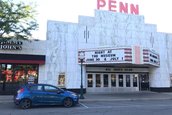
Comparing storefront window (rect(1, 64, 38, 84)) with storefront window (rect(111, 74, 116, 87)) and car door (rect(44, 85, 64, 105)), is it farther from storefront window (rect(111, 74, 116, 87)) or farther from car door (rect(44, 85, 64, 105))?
storefront window (rect(111, 74, 116, 87))

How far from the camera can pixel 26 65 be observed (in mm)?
27078

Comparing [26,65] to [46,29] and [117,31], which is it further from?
[117,31]

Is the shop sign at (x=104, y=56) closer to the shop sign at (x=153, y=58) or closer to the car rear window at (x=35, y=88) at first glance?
the shop sign at (x=153, y=58)

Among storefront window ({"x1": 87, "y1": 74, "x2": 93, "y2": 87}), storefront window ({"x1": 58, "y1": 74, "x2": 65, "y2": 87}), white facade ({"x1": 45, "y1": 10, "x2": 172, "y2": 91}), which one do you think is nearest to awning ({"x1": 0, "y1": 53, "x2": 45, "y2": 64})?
white facade ({"x1": 45, "y1": 10, "x2": 172, "y2": 91})

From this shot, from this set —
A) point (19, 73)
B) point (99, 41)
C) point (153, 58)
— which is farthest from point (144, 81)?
point (19, 73)

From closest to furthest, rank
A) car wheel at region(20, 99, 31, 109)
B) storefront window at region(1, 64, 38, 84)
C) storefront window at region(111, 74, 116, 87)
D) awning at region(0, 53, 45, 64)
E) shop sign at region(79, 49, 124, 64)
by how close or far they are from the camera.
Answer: car wheel at region(20, 99, 31, 109), awning at region(0, 53, 45, 64), storefront window at region(1, 64, 38, 84), shop sign at region(79, 49, 124, 64), storefront window at region(111, 74, 116, 87)

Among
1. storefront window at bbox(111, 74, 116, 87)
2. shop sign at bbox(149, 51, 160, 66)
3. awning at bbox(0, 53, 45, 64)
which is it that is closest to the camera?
awning at bbox(0, 53, 45, 64)

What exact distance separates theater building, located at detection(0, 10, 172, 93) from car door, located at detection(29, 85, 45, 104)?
22.1 ft

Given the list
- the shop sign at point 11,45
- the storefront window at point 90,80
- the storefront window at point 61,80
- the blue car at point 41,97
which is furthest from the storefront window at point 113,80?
the blue car at point 41,97

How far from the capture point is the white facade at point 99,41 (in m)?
28.2

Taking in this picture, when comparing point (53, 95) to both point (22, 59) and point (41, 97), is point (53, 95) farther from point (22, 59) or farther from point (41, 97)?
point (22, 59)

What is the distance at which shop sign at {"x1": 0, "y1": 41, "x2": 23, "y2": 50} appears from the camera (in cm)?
2570

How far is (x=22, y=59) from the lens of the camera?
26141mm

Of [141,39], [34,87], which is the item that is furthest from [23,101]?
[141,39]
